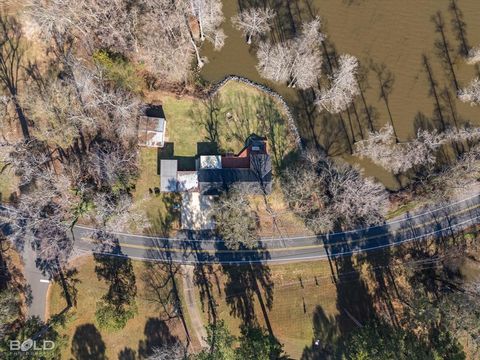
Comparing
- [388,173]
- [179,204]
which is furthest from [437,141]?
[179,204]

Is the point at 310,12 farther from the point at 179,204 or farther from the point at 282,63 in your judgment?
the point at 179,204

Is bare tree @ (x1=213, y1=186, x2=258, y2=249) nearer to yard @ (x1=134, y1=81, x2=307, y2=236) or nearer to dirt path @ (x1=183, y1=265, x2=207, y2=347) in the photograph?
yard @ (x1=134, y1=81, x2=307, y2=236)

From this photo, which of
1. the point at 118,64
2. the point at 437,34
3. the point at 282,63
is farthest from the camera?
the point at 437,34

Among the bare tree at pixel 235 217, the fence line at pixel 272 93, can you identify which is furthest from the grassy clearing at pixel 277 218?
the fence line at pixel 272 93

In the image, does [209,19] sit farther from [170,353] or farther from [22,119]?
[170,353]

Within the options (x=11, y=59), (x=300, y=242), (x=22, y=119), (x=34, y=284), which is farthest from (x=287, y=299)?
(x=11, y=59)
